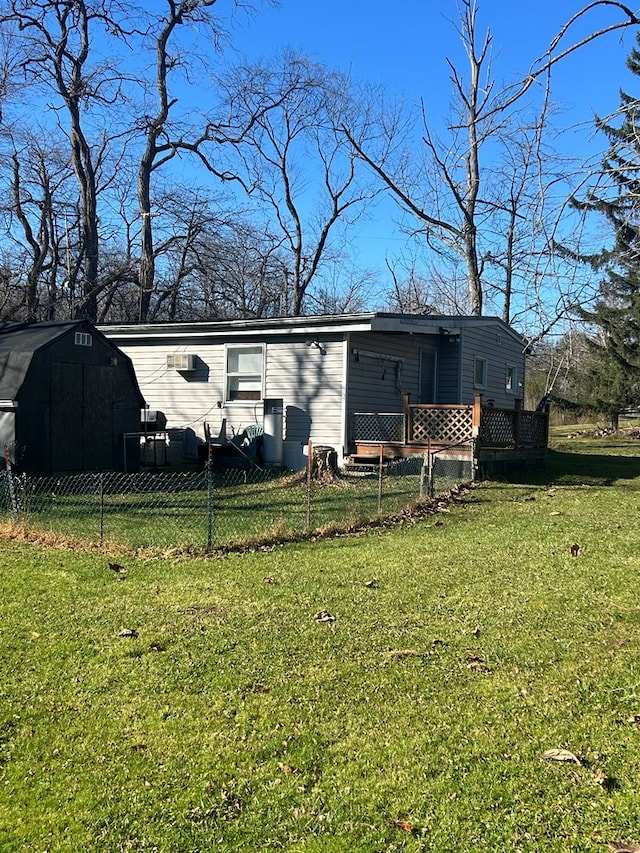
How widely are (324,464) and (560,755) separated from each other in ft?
34.2

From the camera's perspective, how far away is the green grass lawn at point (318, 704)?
2.88 metres

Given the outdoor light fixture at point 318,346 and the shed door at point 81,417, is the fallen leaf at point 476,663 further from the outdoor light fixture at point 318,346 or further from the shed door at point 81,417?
the outdoor light fixture at point 318,346

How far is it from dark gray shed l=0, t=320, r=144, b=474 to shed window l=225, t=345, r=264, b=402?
2117 mm

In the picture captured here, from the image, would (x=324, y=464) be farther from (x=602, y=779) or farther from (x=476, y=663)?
(x=602, y=779)

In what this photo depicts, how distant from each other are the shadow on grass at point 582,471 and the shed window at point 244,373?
18.9 ft

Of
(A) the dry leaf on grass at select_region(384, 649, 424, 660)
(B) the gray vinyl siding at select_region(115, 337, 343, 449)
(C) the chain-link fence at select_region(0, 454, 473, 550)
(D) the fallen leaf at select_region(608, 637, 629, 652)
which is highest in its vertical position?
(B) the gray vinyl siding at select_region(115, 337, 343, 449)

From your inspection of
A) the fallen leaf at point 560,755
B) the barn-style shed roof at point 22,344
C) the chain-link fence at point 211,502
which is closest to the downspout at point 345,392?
the chain-link fence at point 211,502

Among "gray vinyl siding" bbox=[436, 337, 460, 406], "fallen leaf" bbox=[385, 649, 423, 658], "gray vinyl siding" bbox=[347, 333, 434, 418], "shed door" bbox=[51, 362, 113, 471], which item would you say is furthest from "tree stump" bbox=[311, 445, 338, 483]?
"fallen leaf" bbox=[385, 649, 423, 658]

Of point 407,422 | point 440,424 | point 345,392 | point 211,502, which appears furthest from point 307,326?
point 211,502

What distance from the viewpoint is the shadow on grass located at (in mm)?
14430

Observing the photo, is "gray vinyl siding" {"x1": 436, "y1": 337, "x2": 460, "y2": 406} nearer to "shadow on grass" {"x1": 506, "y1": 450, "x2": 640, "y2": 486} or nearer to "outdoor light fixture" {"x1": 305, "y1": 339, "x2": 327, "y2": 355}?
"shadow on grass" {"x1": 506, "y1": 450, "x2": 640, "y2": 486}

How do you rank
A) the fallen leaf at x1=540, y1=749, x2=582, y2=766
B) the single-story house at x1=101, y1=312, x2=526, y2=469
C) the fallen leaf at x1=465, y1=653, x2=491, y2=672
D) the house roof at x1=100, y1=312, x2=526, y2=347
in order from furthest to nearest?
the single-story house at x1=101, y1=312, x2=526, y2=469 → the house roof at x1=100, y1=312, x2=526, y2=347 → the fallen leaf at x1=465, y1=653, x2=491, y2=672 → the fallen leaf at x1=540, y1=749, x2=582, y2=766

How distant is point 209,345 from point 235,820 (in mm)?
13981

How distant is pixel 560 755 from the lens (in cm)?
335
